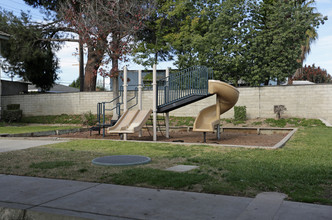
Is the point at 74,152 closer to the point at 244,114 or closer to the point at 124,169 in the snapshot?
the point at 124,169

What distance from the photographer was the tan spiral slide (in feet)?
38.1

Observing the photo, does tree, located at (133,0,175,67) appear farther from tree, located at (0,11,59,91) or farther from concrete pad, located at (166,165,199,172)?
concrete pad, located at (166,165,199,172)

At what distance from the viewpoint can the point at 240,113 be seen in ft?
62.4

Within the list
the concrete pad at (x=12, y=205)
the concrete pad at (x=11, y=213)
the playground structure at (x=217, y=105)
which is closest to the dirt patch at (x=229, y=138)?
the playground structure at (x=217, y=105)

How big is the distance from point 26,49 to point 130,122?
15.0m

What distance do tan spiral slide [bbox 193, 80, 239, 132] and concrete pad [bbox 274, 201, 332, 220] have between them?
7.32 meters

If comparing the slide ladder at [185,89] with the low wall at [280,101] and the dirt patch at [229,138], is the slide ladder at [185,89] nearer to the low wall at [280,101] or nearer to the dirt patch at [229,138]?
Answer: the dirt patch at [229,138]

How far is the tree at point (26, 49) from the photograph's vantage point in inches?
923

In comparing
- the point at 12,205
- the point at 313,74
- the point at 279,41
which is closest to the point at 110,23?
the point at 279,41

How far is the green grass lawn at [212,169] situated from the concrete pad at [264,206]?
193 mm

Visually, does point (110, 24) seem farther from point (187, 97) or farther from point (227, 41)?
point (187, 97)

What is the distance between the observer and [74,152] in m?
8.27

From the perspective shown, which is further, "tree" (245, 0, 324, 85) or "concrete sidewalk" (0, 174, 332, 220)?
"tree" (245, 0, 324, 85)

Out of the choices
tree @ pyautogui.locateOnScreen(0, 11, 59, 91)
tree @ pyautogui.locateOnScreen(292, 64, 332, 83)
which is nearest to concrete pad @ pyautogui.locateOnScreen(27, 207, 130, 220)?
tree @ pyautogui.locateOnScreen(0, 11, 59, 91)
